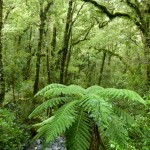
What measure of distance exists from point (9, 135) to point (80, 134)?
6.72 metres

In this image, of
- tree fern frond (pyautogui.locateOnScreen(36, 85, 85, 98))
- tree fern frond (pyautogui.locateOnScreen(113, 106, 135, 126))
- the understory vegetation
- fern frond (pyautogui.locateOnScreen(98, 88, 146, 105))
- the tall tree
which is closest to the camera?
the understory vegetation

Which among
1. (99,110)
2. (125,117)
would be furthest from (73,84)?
(99,110)

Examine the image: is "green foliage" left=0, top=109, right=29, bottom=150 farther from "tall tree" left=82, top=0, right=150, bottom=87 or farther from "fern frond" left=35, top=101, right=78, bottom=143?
"tall tree" left=82, top=0, right=150, bottom=87

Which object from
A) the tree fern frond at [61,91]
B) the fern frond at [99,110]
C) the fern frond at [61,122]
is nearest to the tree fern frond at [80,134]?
the fern frond at [61,122]

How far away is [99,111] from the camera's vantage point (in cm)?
313

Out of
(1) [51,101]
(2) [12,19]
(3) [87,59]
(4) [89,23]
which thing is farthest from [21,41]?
(1) [51,101]

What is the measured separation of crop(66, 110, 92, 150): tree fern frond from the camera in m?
3.22

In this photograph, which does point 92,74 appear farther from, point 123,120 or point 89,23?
point 123,120

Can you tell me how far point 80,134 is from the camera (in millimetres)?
3273

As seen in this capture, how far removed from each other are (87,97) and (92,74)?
1092 inches

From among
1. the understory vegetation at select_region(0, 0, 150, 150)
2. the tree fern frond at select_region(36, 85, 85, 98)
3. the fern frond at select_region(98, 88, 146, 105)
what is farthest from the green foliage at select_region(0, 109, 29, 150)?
the fern frond at select_region(98, 88, 146, 105)

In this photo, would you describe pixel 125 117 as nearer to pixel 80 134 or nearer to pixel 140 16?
pixel 80 134

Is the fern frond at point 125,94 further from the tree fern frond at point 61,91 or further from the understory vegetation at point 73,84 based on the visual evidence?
the tree fern frond at point 61,91

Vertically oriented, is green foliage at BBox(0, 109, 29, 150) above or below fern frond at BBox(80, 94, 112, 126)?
below
